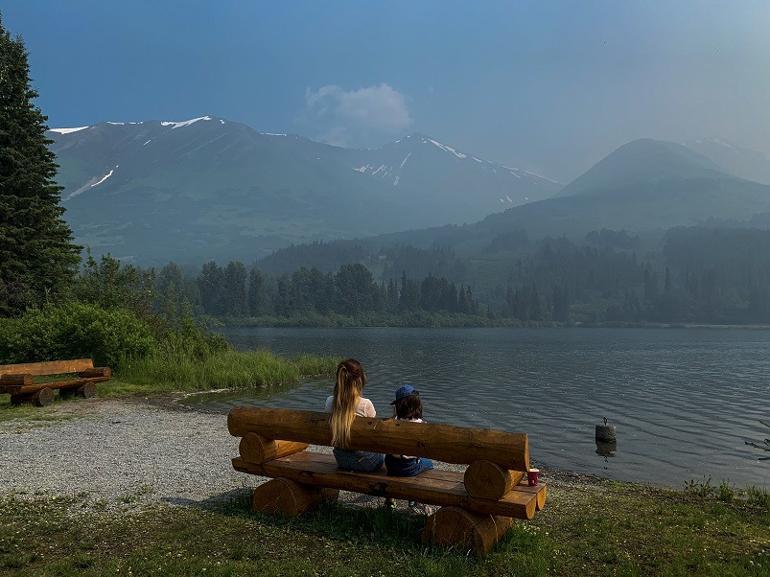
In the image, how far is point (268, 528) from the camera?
312 inches

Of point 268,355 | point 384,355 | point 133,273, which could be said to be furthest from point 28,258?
point 384,355

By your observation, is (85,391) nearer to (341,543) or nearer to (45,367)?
(45,367)

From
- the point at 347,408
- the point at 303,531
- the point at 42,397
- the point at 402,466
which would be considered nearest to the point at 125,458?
the point at 303,531

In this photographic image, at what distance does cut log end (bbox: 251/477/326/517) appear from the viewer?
8.34 metres

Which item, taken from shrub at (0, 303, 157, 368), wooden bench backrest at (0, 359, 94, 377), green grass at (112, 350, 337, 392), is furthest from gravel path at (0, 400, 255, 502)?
shrub at (0, 303, 157, 368)

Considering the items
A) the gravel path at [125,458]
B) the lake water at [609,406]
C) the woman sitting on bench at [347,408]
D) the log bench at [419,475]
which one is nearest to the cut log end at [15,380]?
the gravel path at [125,458]

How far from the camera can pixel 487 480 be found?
6.94 meters

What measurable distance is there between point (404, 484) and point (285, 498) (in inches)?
73.4

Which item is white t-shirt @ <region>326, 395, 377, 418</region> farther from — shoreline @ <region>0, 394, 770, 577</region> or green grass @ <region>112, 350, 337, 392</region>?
green grass @ <region>112, 350, 337, 392</region>

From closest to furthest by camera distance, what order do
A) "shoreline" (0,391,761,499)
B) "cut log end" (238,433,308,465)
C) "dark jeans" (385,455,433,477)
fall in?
"dark jeans" (385,455,433,477) < "cut log end" (238,433,308,465) < "shoreline" (0,391,761,499)

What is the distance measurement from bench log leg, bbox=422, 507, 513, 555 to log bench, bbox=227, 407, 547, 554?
0.01m

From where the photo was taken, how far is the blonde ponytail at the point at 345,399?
25.7ft

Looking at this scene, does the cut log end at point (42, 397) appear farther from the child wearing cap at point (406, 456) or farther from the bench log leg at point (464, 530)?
the bench log leg at point (464, 530)

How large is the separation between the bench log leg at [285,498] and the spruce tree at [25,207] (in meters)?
27.8
